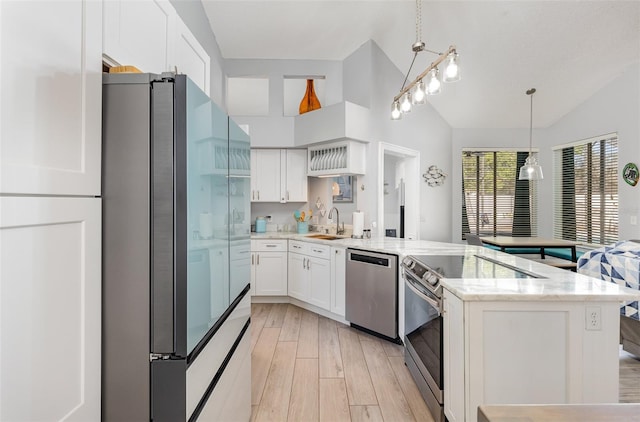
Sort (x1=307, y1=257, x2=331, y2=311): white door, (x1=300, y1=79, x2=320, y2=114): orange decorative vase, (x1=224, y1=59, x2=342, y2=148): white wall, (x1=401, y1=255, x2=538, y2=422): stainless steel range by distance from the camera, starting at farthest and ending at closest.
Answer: (x1=300, y1=79, x2=320, y2=114): orange decorative vase < (x1=224, y1=59, x2=342, y2=148): white wall < (x1=307, y1=257, x2=331, y2=311): white door < (x1=401, y1=255, x2=538, y2=422): stainless steel range

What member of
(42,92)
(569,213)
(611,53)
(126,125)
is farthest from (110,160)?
(569,213)

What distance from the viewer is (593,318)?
1564 mm

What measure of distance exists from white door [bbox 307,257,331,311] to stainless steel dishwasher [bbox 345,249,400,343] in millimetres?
317

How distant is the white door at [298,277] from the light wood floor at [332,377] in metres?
0.56

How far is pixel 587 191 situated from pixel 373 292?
13.8 feet

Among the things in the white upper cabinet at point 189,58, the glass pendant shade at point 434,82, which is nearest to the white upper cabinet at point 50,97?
the white upper cabinet at point 189,58

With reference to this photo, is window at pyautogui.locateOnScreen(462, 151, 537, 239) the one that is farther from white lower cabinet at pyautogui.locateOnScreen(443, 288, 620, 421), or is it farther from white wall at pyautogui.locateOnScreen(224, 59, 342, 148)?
white lower cabinet at pyautogui.locateOnScreen(443, 288, 620, 421)

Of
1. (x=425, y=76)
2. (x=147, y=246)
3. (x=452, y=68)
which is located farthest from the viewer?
(x=425, y=76)

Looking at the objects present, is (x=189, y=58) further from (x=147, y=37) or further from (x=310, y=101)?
→ (x=310, y=101)

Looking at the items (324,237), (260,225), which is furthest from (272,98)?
(324,237)

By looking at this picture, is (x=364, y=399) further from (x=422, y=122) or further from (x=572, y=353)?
(x=422, y=122)

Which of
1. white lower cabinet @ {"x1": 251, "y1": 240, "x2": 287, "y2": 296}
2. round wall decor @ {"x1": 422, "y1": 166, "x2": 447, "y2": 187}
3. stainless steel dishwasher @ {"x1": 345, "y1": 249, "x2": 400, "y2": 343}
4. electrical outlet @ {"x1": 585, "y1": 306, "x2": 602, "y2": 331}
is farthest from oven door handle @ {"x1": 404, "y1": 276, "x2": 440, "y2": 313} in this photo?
round wall decor @ {"x1": 422, "y1": 166, "x2": 447, "y2": 187}

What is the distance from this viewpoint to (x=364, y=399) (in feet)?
7.20

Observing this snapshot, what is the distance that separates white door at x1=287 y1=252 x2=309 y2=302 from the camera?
158 inches
